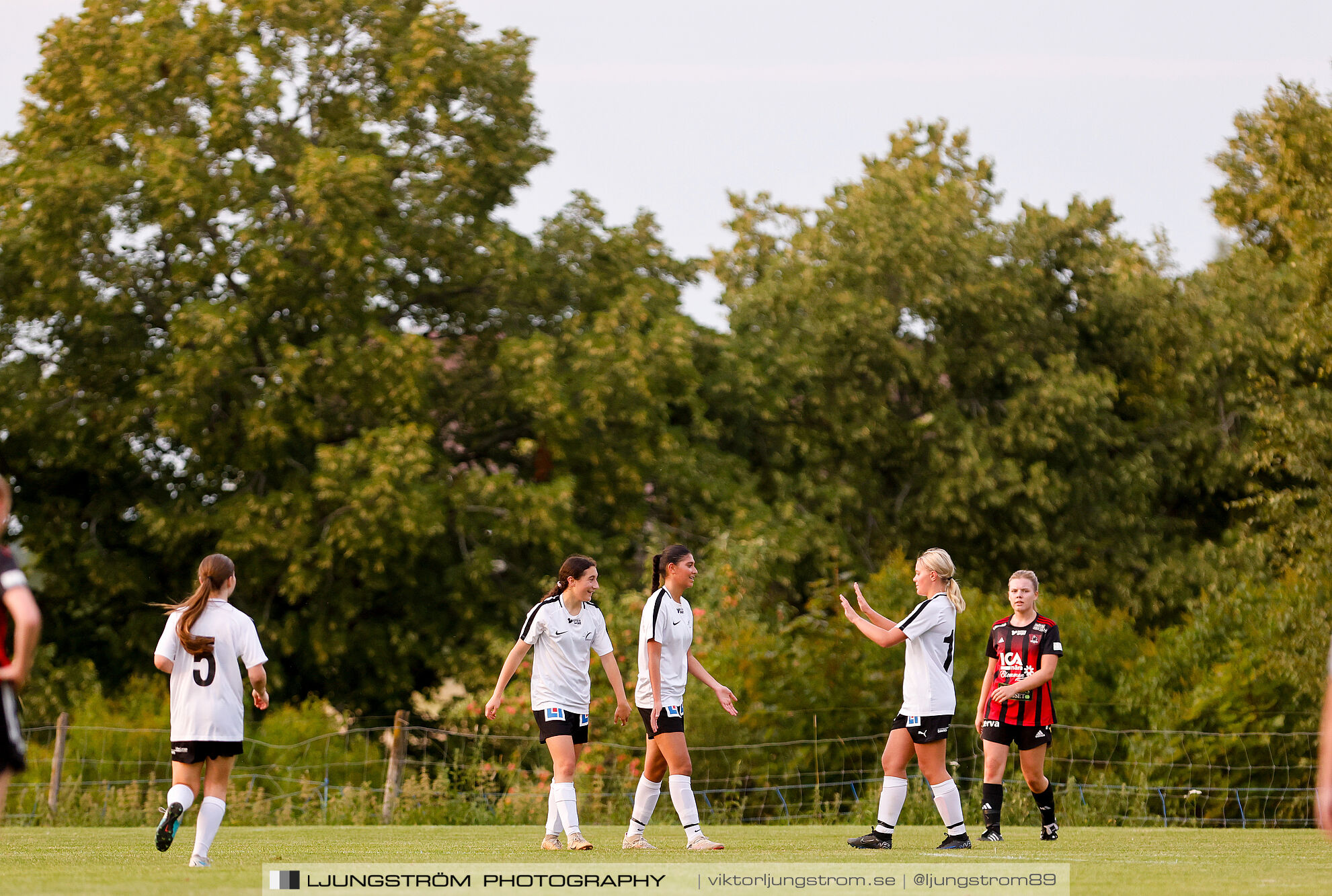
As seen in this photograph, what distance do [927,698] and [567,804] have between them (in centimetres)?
245

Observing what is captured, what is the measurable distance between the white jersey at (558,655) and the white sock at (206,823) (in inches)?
87.7

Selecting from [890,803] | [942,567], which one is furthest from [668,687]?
Result: [942,567]

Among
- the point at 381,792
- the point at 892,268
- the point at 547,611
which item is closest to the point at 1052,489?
the point at 892,268

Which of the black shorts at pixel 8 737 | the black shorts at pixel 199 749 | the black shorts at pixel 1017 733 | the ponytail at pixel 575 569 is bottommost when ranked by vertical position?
the black shorts at pixel 199 749

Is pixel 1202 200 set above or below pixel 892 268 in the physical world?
above

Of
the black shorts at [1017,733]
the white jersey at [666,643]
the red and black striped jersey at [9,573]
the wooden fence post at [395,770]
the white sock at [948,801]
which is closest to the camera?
the red and black striped jersey at [9,573]

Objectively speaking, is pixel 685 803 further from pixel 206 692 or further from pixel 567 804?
pixel 206 692

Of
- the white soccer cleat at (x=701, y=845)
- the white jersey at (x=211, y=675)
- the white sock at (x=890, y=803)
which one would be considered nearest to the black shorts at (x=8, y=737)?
the white jersey at (x=211, y=675)

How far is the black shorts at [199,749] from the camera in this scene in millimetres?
8508

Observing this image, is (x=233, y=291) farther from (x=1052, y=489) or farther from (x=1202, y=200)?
(x=1202, y=200)

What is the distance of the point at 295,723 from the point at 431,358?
7.03 m

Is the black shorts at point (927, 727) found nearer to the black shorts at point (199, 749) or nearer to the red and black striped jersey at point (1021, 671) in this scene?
the red and black striped jersey at point (1021, 671)

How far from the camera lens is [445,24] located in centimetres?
2684

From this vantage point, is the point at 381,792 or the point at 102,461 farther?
the point at 102,461
